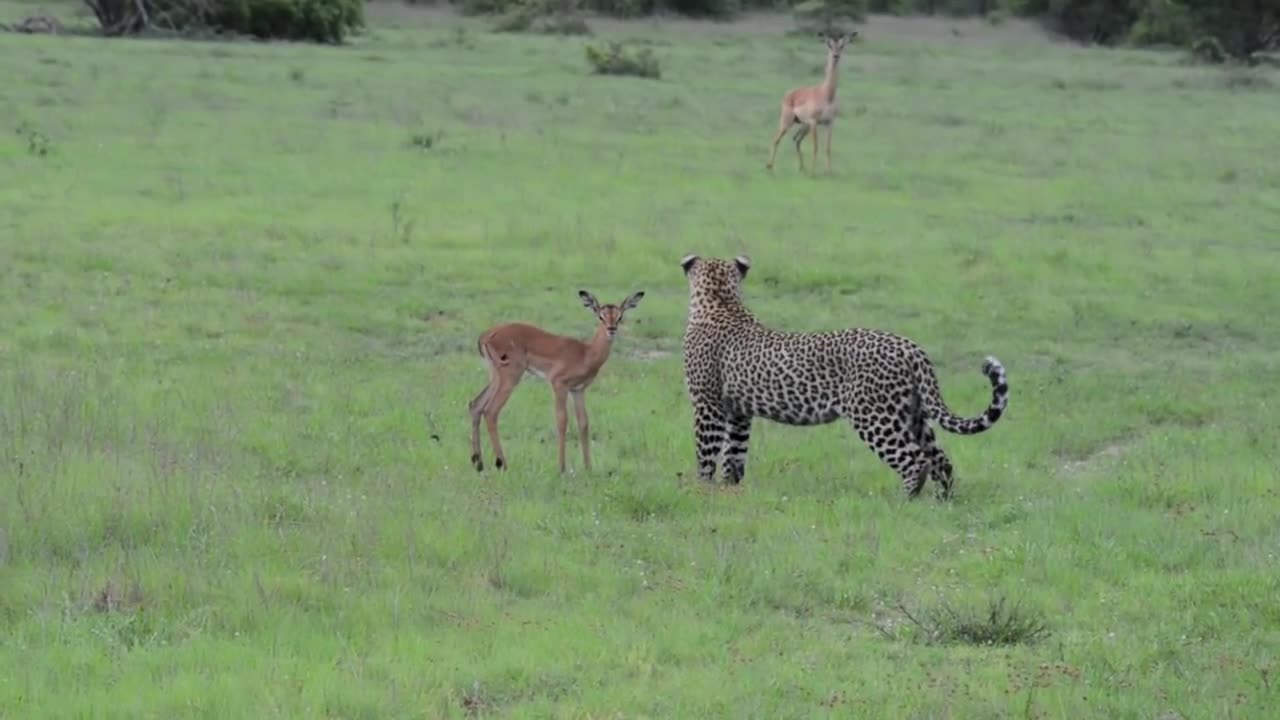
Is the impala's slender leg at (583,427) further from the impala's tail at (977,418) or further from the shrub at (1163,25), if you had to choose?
the shrub at (1163,25)

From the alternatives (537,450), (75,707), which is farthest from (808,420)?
(75,707)

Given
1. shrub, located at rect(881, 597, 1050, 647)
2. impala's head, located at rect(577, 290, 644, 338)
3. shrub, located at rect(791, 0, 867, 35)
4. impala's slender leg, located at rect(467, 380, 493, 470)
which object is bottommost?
shrub, located at rect(791, 0, 867, 35)

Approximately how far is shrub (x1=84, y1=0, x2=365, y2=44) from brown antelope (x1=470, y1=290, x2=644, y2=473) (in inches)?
1137

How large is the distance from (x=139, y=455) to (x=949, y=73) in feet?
94.3

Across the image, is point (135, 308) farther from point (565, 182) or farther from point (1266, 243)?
point (1266, 243)

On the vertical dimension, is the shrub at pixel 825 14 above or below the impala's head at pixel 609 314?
below

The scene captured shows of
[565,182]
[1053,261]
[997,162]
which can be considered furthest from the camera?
[997,162]

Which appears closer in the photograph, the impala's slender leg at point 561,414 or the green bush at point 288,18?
the impala's slender leg at point 561,414

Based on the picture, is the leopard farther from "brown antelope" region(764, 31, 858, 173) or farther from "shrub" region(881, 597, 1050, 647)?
"brown antelope" region(764, 31, 858, 173)

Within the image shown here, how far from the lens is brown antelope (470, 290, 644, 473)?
962cm

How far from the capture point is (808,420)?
9.52 meters

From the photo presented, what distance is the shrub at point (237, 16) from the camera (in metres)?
37.1

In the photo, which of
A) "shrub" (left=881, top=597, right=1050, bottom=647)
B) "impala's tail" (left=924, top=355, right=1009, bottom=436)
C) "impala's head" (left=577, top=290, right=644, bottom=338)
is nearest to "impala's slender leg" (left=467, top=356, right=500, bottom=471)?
"impala's head" (left=577, top=290, right=644, bottom=338)

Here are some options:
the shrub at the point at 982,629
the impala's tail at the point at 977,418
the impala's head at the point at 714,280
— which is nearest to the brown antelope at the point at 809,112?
the impala's head at the point at 714,280
